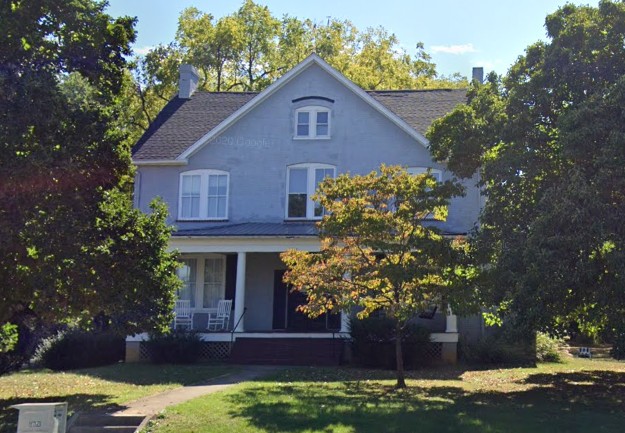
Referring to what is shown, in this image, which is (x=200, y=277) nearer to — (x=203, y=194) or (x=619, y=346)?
(x=203, y=194)

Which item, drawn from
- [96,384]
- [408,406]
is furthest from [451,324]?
[96,384]

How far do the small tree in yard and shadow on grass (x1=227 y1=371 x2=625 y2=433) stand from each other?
1.93m

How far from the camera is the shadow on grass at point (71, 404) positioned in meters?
11.3

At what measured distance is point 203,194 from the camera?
81.8 feet

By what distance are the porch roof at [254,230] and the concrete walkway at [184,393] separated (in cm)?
516

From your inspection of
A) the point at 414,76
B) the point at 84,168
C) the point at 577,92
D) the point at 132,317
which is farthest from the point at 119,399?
the point at 414,76

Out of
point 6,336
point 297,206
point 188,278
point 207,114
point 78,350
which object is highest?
point 207,114

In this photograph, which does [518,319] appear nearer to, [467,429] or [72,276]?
[467,429]

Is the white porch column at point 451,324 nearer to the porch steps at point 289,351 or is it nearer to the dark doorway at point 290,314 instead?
the porch steps at point 289,351

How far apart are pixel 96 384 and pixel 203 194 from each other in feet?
33.4

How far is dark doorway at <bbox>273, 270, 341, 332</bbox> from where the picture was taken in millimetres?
24219

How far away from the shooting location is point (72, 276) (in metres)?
11.2

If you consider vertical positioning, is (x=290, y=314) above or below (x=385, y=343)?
Result: above

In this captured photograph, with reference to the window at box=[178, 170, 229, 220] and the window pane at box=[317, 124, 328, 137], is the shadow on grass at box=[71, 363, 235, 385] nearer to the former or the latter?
the window at box=[178, 170, 229, 220]
